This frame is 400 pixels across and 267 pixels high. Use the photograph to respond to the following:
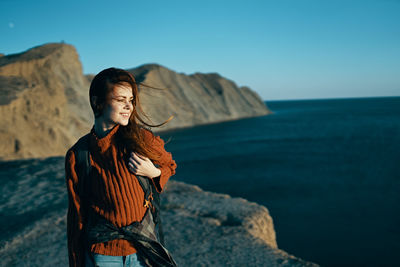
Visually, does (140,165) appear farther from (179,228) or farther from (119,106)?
(179,228)

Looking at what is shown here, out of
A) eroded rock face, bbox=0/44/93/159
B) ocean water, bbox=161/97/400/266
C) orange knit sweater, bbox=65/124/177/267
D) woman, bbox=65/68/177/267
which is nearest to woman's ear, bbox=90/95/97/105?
woman, bbox=65/68/177/267

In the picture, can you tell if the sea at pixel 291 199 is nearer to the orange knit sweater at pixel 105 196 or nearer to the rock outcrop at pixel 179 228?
the rock outcrop at pixel 179 228

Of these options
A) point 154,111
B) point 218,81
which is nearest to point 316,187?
point 154,111

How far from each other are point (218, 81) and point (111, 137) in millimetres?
62505

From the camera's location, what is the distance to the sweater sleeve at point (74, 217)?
4.58 ft

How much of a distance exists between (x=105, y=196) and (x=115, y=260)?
325mm

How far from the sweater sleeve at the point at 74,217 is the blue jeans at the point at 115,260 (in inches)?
2.2

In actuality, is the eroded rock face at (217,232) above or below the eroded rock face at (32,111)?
below

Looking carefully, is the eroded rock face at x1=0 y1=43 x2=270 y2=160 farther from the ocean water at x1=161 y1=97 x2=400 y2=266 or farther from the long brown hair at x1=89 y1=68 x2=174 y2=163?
the ocean water at x1=161 y1=97 x2=400 y2=266

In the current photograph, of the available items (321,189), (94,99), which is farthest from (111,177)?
(321,189)

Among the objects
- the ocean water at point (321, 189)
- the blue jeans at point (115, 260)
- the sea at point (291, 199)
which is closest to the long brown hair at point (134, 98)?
the blue jeans at point (115, 260)

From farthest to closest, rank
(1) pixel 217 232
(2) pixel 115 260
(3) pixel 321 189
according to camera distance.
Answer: (3) pixel 321 189 → (1) pixel 217 232 → (2) pixel 115 260

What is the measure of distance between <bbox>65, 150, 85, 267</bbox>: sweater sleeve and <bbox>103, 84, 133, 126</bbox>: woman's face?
27 centimetres

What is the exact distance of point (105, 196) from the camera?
55.4 inches
